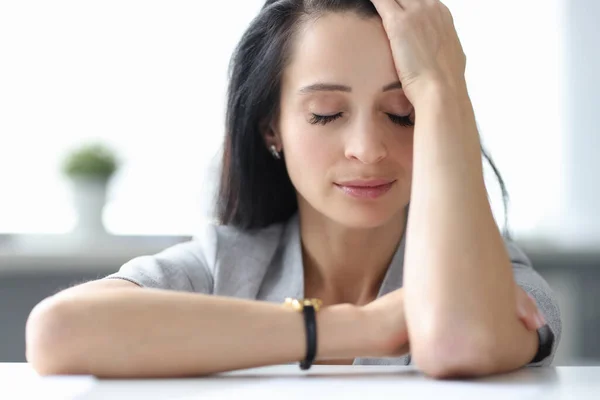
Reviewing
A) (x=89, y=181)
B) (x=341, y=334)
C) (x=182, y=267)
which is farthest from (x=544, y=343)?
(x=89, y=181)

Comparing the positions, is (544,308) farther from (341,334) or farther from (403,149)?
(341,334)

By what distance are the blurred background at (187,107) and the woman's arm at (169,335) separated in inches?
84.7

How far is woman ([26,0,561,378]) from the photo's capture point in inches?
39.1

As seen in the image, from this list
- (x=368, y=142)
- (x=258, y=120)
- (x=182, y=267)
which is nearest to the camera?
(x=368, y=142)

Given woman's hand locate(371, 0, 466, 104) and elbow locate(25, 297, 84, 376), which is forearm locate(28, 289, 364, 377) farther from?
woman's hand locate(371, 0, 466, 104)

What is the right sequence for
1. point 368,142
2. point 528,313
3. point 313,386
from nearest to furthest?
point 313,386
point 528,313
point 368,142

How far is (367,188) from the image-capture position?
53.6 inches

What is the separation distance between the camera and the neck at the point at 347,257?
1.63 metres

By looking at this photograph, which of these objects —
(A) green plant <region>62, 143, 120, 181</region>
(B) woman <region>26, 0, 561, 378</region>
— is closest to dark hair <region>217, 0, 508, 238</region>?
(B) woman <region>26, 0, 561, 378</region>

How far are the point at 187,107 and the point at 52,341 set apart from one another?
228cm

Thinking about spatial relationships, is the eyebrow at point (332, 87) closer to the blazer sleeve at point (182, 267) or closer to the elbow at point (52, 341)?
the blazer sleeve at point (182, 267)

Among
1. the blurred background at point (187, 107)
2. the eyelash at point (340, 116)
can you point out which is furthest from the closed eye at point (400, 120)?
the blurred background at point (187, 107)

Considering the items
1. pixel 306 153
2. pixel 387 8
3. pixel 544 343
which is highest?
pixel 387 8

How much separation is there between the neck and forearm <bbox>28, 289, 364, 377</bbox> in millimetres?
601
